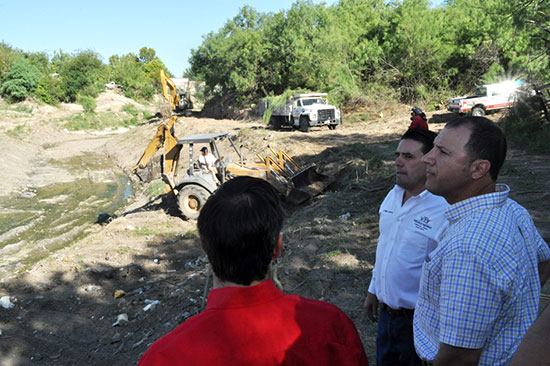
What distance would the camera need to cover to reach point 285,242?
25.0ft

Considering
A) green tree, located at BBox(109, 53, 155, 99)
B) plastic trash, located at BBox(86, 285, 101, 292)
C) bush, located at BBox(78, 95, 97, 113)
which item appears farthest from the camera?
green tree, located at BBox(109, 53, 155, 99)

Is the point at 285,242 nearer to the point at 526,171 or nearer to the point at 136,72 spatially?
the point at 526,171

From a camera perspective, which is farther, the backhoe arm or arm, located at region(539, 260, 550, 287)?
the backhoe arm

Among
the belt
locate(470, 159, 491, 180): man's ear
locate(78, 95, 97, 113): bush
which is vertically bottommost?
the belt

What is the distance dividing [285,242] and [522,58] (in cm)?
2013

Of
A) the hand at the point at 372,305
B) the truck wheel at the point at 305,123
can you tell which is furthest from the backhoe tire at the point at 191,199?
the truck wheel at the point at 305,123

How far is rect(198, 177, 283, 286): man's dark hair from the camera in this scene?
3.84ft

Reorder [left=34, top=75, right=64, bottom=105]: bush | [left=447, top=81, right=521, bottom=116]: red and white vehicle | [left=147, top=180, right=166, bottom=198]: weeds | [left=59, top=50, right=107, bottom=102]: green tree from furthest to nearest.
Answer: [left=59, top=50, right=107, bottom=102]: green tree → [left=34, top=75, right=64, bottom=105]: bush → [left=447, top=81, right=521, bottom=116]: red and white vehicle → [left=147, top=180, right=166, bottom=198]: weeds

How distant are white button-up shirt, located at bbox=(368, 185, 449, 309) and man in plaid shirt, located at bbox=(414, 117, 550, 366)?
0.56 m

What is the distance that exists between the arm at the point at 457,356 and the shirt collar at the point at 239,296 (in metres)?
0.66

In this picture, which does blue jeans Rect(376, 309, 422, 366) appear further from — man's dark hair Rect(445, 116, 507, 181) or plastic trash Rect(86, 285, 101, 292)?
plastic trash Rect(86, 285, 101, 292)

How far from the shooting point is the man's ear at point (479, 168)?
1.51 meters

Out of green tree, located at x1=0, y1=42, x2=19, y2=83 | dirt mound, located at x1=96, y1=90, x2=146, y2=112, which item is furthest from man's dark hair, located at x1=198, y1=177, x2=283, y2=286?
green tree, located at x1=0, y1=42, x2=19, y2=83

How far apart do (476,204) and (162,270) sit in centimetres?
729
